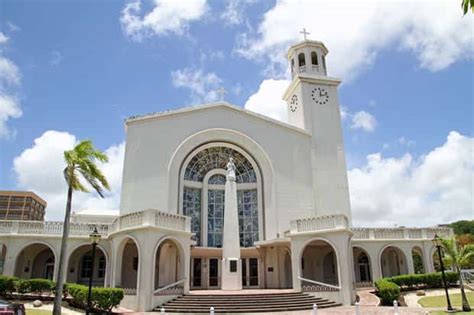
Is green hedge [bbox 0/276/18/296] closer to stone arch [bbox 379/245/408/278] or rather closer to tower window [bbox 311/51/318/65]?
stone arch [bbox 379/245/408/278]

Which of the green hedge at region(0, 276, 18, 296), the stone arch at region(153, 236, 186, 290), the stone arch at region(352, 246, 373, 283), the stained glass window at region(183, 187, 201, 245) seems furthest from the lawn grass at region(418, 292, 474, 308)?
the green hedge at region(0, 276, 18, 296)

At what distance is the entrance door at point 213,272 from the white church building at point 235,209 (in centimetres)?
7

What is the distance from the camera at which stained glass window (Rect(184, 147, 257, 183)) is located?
26875mm

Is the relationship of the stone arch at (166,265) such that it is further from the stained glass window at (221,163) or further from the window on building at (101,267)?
the stained glass window at (221,163)

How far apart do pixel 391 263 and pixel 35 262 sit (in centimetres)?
2626

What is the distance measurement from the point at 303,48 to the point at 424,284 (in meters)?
19.9

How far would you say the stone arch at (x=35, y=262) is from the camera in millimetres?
23797

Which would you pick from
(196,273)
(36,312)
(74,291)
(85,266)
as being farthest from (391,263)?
(36,312)

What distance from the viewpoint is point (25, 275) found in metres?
24.0

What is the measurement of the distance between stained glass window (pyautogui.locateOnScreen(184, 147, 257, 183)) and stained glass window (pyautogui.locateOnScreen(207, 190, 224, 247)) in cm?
158

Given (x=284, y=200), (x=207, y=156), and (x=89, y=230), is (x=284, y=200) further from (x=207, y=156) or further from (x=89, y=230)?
(x=89, y=230)

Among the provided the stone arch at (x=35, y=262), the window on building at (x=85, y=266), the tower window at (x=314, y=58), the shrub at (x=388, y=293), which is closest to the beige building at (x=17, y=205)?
the stone arch at (x=35, y=262)

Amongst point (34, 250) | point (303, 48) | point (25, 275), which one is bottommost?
point (25, 275)

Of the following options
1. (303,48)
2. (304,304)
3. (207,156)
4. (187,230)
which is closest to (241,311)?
(304,304)
